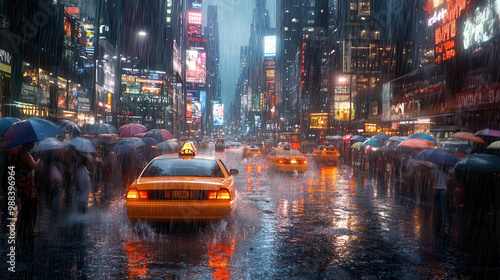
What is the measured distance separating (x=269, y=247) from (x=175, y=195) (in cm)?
181

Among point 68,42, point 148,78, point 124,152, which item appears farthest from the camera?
point 148,78

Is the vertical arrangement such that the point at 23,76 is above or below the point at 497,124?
above

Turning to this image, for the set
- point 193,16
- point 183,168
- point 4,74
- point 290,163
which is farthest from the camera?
point 193,16

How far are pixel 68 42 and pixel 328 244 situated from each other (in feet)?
144

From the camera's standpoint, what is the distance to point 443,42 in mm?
30781

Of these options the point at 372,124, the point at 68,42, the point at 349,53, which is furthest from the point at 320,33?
the point at 68,42

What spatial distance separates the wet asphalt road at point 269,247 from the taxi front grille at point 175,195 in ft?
1.87

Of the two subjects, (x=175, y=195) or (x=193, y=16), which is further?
(x=193, y=16)

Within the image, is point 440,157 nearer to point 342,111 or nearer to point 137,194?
point 137,194

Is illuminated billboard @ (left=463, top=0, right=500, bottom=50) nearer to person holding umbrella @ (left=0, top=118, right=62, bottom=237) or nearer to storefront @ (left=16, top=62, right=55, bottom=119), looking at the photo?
person holding umbrella @ (left=0, top=118, right=62, bottom=237)

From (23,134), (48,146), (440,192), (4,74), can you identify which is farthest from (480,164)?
(4,74)

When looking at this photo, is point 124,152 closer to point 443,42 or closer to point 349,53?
point 443,42

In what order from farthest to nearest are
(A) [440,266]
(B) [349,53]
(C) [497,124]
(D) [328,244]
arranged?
(B) [349,53] → (C) [497,124] → (D) [328,244] → (A) [440,266]

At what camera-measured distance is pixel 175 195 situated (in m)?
7.06
